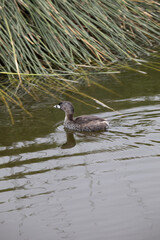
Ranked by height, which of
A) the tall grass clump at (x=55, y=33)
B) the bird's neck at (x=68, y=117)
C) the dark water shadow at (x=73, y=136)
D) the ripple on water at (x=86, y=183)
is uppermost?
the tall grass clump at (x=55, y=33)

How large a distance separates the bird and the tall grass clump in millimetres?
750

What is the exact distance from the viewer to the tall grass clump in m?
9.19

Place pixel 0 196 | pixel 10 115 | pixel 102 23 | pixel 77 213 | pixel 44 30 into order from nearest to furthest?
1. pixel 77 213
2. pixel 0 196
3. pixel 10 115
4. pixel 44 30
5. pixel 102 23

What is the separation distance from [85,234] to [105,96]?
4.52 meters

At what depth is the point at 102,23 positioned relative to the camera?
10133 millimetres

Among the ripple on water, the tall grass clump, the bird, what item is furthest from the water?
the tall grass clump

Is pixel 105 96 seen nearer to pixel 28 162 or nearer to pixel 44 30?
pixel 44 30

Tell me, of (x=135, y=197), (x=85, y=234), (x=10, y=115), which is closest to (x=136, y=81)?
(x=10, y=115)

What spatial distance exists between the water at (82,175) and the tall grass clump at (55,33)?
1.09 metres

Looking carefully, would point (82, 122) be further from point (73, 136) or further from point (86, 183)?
point (86, 183)

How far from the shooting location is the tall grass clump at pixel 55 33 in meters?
9.19

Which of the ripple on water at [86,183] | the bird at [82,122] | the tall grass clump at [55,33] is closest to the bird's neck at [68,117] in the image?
the bird at [82,122]

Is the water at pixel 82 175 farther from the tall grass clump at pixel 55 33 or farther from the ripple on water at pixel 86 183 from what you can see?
the tall grass clump at pixel 55 33

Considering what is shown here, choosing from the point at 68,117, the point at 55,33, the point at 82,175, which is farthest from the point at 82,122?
the point at 55,33
